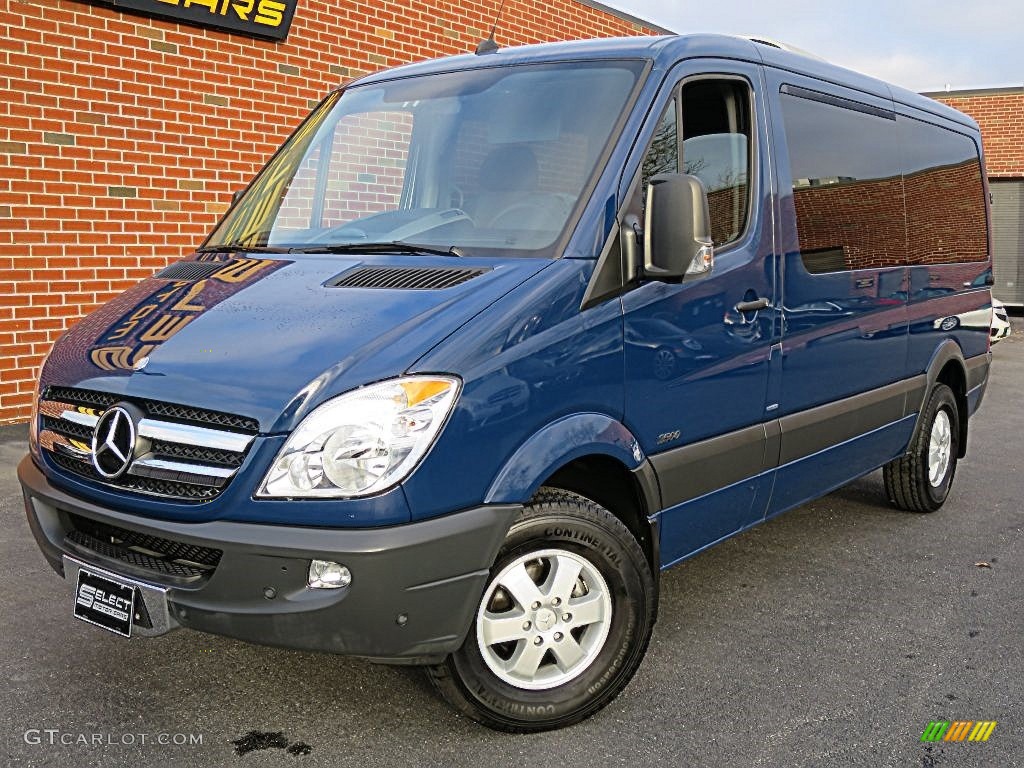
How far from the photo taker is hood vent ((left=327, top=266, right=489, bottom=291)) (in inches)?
128

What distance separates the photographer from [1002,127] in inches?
912

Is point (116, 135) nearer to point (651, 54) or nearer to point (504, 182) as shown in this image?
point (504, 182)

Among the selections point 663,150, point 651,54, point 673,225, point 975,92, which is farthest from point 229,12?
point 975,92

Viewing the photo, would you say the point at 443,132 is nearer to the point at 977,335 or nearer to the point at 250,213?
the point at 250,213

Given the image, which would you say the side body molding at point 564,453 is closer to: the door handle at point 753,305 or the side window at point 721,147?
the door handle at point 753,305

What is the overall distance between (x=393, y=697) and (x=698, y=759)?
3.41 feet

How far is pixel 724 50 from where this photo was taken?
406cm

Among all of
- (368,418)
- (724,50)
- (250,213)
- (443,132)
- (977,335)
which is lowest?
(977,335)

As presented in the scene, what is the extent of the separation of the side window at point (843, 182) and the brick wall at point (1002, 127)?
64.7 ft

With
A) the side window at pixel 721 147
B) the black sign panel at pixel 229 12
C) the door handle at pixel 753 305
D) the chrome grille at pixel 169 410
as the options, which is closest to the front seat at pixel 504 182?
the side window at pixel 721 147

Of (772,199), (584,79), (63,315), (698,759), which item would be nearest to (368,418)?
(698,759)

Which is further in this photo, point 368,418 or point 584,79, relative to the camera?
point 584,79

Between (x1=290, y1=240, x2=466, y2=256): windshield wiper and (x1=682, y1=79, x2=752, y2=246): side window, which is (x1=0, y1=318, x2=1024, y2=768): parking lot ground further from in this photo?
(x1=682, y1=79, x2=752, y2=246): side window

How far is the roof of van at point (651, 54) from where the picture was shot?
3826 mm
